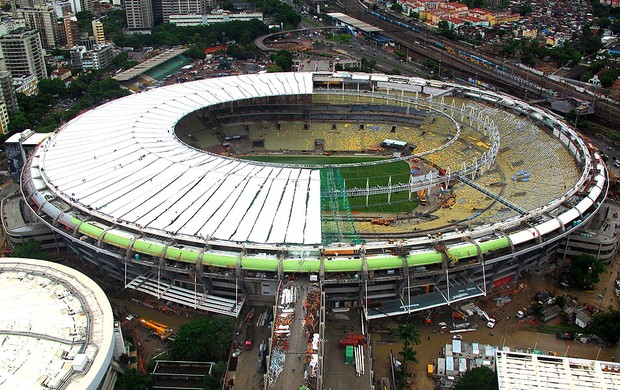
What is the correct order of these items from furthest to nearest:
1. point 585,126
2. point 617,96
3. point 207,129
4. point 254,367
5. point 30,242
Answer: point 617,96, point 585,126, point 207,129, point 30,242, point 254,367

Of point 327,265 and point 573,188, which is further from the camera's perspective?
point 573,188

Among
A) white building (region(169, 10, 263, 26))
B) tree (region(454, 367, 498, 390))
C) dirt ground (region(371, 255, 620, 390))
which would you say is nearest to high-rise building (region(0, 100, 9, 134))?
dirt ground (region(371, 255, 620, 390))

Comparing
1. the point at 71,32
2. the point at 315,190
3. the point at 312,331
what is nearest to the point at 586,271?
the point at 315,190

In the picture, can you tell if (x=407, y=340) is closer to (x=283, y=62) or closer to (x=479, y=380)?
(x=479, y=380)

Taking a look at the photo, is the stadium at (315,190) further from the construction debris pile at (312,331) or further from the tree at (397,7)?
the tree at (397,7)

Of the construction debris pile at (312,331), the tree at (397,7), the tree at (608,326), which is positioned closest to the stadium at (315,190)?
the construction debris pile at (312,331)

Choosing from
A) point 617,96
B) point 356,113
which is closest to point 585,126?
point 617,96

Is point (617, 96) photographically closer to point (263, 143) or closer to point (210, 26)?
point (263, 143)
